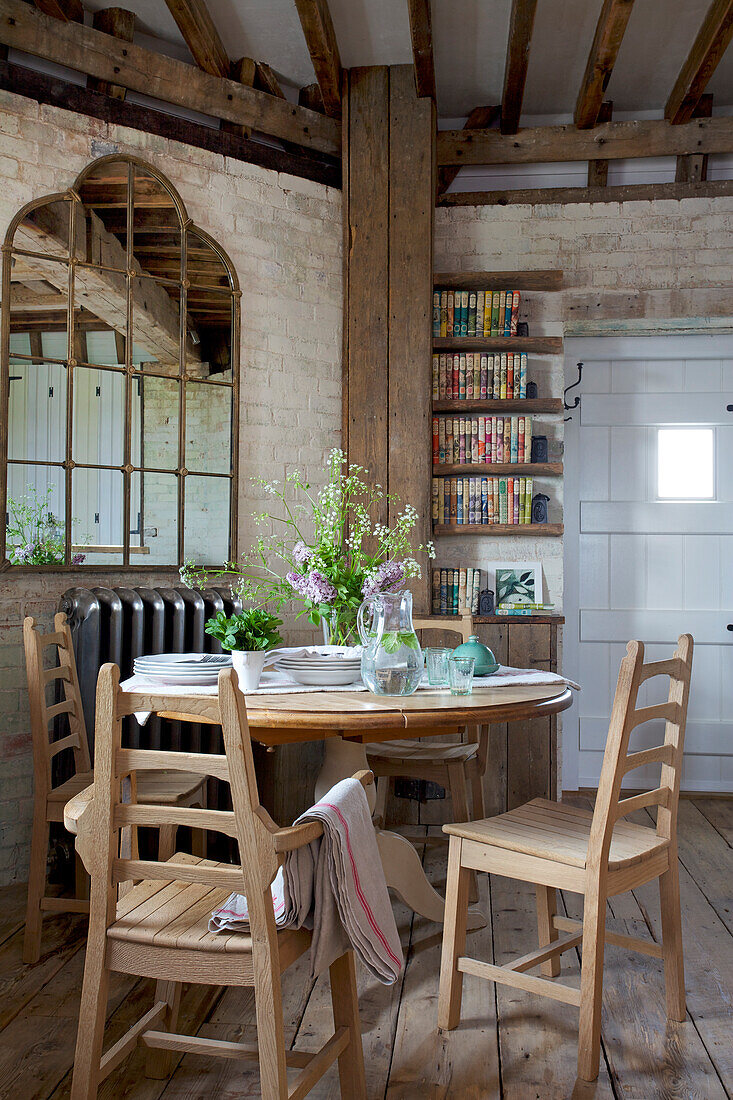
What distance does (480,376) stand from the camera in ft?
12.5

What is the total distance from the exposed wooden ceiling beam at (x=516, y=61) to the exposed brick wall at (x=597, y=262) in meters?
0.39

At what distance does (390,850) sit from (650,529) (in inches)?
95.2

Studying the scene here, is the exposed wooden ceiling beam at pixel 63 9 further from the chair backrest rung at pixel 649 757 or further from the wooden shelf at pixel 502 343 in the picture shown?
the chair backrest rung at pixel 649 757

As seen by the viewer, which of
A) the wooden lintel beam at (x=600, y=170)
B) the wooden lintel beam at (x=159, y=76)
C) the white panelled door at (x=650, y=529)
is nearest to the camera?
the wooden lintel beam at (x=159, y=76)

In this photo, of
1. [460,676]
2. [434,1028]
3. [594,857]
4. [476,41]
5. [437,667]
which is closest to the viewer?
[594,857]

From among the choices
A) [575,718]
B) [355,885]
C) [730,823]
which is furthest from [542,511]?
[355,885]

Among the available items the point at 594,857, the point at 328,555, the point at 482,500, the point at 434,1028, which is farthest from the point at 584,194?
the point at 434,1028

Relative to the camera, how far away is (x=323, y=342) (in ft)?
12.3

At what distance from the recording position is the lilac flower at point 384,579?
2307mm

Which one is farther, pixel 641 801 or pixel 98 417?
pixel 98 417

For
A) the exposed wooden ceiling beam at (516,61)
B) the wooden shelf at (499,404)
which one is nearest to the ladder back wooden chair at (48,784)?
the wooden shelf at (499,404)

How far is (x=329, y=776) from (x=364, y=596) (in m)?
0.51

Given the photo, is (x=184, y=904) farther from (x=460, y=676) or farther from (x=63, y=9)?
(x=63, y=9)

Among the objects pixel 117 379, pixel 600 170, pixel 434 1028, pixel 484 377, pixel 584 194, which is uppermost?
pixel 600 170
